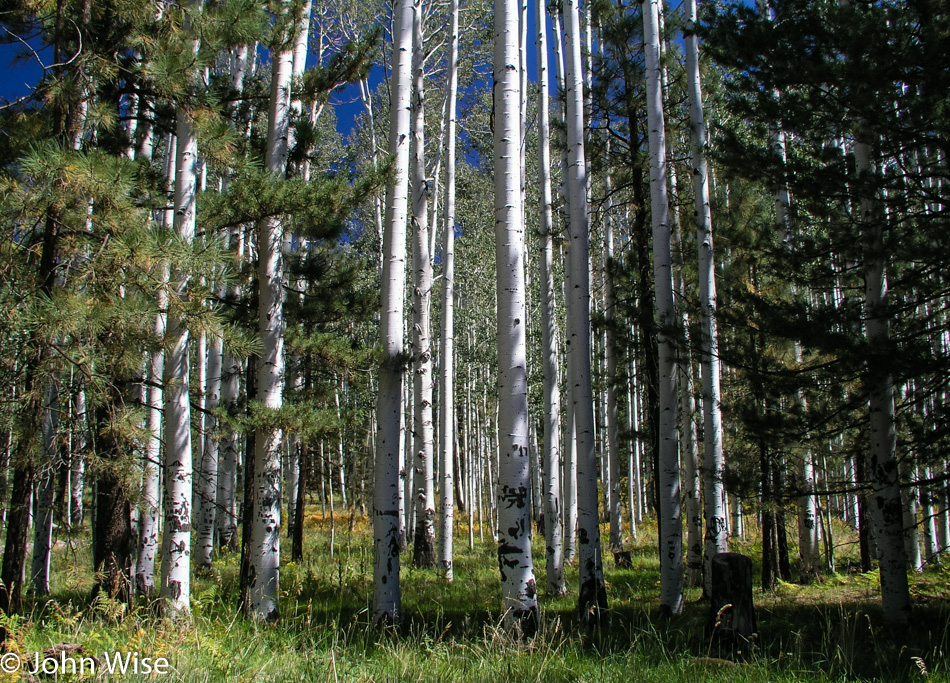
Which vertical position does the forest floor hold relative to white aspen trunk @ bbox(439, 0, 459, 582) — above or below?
below

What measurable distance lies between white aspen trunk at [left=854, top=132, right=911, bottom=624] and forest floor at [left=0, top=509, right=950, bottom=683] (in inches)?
13.1

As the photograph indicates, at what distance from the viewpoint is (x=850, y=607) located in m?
6.55

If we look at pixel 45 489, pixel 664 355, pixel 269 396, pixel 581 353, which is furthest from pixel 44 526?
pixel 664 355

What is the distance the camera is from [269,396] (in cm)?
602

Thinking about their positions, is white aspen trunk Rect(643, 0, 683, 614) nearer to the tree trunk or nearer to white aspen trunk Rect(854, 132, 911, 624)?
white aspen trunk Rect(854, 132, 911, 624)

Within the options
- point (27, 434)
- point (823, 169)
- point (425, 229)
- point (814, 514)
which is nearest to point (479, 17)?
point (425, 229)

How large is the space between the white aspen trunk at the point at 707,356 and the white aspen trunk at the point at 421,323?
3535 mm

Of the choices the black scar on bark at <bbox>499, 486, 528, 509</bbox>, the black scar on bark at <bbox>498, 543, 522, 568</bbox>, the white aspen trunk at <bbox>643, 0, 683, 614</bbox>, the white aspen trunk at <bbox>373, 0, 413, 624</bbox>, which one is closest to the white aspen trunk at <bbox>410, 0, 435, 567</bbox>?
the white aspen trunk at <bbox>373, 0, 413, 624</bbox>

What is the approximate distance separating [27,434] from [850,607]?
308 inches

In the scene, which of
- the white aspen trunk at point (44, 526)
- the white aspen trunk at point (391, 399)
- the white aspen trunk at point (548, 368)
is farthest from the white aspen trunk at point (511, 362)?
the white aspen trunk at point (44, 526)

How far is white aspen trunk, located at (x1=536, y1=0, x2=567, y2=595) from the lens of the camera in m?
7.84

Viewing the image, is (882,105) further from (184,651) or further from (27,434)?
(27,434)

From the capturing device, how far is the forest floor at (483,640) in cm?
363

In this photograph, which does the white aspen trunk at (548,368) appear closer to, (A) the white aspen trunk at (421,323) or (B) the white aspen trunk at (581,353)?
(B) the white aspen trunk at (581,353)
